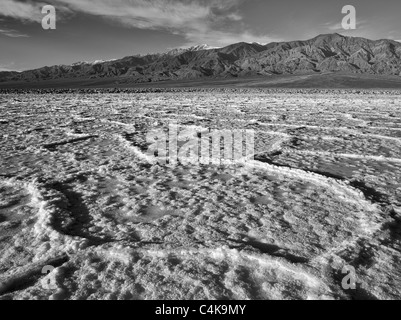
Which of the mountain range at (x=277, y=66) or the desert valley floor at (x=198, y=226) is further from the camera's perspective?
the mountain range at (x=277, y=66)

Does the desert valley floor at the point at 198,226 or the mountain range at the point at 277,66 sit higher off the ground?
the mountain range at the point at 277,66

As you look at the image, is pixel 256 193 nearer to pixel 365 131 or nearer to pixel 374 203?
pixel 374 203

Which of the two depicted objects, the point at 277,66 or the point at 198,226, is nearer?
the point at 198,226

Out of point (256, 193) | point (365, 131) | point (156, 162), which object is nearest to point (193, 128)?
point (156, 162)

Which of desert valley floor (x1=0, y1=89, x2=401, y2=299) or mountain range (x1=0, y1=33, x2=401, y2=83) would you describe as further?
mountain range (x1=0, y1=33, x2=401, y2=83)

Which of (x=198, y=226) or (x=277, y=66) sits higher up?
(x=277, y=66)

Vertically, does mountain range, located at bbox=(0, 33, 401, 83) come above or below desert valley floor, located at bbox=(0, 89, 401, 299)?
above
